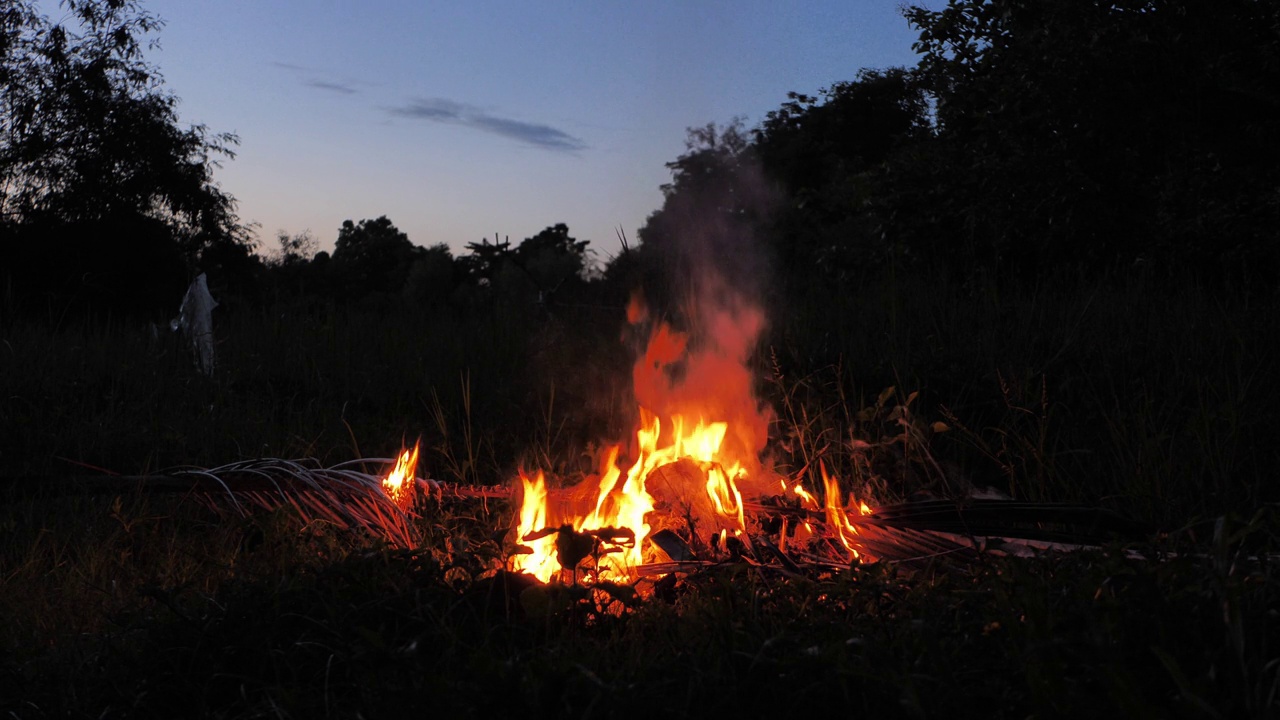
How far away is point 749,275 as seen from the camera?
18.6 ft

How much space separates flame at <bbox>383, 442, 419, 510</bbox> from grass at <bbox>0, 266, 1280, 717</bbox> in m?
0.18

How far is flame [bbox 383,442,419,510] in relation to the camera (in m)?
3.90

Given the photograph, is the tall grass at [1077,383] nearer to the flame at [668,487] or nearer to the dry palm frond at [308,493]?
the flame at [668,487]

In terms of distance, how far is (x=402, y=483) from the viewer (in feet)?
13.0

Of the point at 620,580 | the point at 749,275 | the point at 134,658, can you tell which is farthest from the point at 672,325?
the point at 134,658

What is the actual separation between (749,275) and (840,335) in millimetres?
643

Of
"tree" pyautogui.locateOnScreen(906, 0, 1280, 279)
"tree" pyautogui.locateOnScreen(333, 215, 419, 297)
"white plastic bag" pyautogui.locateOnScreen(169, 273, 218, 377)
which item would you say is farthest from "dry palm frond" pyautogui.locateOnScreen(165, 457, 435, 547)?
"tree" pyautogui.locateOnScreen(333, 215, 419, 297)

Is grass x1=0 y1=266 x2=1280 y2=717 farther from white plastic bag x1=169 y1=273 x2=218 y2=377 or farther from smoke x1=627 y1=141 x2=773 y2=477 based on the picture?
smoke x1=627 y1=141 x2=773 y2=477

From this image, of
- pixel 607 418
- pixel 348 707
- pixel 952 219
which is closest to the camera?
pixel 348 707

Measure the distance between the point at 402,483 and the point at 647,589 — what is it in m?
1.36

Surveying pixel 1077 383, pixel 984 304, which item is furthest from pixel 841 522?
pixel 984 304

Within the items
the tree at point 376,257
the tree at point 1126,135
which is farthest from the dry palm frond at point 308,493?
the tree at point 376,257

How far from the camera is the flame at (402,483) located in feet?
12.8

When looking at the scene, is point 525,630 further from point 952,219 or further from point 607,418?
point 952,219
